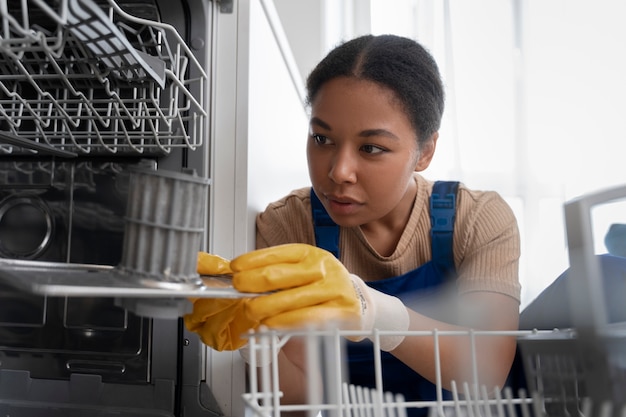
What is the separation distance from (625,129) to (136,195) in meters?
2.49

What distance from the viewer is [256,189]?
100 cm

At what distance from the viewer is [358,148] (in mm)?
1012

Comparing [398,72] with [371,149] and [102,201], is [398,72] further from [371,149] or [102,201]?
[102,201]

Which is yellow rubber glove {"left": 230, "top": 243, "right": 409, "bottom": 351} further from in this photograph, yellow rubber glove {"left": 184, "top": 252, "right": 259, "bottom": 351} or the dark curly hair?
the dark curly hair

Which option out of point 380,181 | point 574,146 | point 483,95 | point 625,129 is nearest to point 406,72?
point 380,181

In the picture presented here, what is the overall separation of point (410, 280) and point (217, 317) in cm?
63

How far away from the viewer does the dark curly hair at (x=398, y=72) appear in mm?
1052

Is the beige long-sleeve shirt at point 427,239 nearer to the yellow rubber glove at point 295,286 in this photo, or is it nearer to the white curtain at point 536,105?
the yellow rubber glove at point 295,286

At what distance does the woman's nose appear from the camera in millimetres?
984

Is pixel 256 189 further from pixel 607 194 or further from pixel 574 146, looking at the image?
pixel 574 146

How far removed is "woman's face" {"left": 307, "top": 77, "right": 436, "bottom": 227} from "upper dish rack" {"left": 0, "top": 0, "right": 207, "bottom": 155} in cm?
27

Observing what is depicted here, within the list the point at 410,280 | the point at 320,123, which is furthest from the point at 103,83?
the point at 410,280

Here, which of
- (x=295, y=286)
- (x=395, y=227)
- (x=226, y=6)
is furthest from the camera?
(x=395, y=227)

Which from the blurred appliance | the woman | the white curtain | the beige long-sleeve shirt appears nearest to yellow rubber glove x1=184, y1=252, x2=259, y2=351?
the woman
